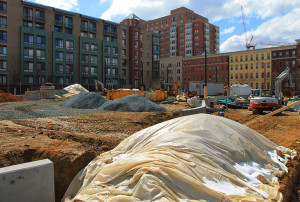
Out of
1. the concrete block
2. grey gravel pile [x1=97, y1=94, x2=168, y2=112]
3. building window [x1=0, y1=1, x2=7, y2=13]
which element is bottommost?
the concrete block

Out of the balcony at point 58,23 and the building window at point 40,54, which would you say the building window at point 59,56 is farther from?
the balcony at point 58,23

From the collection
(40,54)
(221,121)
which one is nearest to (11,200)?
(221,121)

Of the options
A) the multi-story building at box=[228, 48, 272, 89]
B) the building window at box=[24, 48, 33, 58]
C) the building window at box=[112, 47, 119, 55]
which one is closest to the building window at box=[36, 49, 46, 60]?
the building window at box=[24, 48, 33, 58]

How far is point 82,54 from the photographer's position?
56344 millimetres

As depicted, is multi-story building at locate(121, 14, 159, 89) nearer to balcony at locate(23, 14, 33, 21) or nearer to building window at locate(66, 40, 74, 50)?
building window at locate(66, 40, 74, 50)

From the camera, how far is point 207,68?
8644cm

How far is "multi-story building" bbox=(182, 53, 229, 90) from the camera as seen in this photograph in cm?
8169

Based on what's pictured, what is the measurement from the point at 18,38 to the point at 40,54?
16.4 feet

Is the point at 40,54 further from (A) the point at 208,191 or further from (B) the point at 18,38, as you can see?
(A) the point at 208,191

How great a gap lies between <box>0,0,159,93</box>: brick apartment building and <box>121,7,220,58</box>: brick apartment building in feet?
140

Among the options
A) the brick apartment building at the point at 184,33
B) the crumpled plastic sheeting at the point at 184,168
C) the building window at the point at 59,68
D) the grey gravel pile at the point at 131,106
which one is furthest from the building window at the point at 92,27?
the crumpled plastic sheeting at the point at 184,168

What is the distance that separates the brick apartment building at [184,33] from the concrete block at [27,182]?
→ 99.0 m

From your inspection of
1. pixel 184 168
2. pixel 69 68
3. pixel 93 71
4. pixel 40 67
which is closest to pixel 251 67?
pixel 93 71

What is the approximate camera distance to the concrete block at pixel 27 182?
399 centimetres
